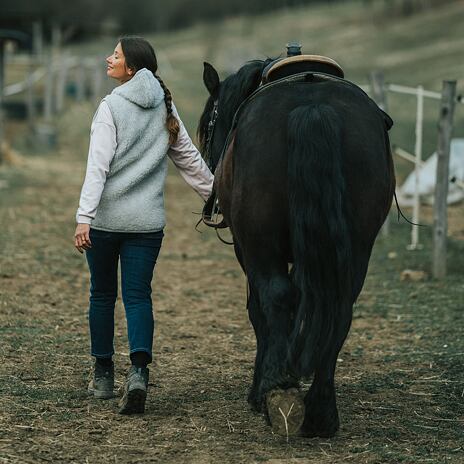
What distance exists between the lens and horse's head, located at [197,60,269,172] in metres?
4.71

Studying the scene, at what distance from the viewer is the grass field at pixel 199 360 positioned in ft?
13.4

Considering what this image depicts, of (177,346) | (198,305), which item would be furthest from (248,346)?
(198,305)

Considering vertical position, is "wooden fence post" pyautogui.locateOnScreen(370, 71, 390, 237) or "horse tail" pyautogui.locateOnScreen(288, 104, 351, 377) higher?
"wooden fence post" pyautogui.locateOnScreen(370, 71, 390, 237)

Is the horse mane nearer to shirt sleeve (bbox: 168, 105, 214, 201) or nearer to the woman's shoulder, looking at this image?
shirt sleeve (bbox: 168, 105, 214, 201)

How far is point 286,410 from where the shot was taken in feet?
13.1

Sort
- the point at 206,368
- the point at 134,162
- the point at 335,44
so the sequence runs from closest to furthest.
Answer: the point at 134,162, the point at 206,368, the point at 335,44

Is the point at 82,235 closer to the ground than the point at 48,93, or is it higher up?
closer to the ground

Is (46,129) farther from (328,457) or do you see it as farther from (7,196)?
(328,457)

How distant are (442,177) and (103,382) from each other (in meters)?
4.49

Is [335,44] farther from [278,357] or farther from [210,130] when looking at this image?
[278,357]

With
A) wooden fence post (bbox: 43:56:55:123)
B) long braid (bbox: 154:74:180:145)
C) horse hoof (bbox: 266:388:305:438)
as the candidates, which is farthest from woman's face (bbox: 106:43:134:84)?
wooden fence post (bbox: 43:56:55:123)

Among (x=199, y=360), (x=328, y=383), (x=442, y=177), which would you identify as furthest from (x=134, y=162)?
(x=442, y=177)

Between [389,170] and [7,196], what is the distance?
9.26 metres

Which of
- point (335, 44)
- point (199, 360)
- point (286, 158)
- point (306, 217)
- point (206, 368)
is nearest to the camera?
point (306, 217)
